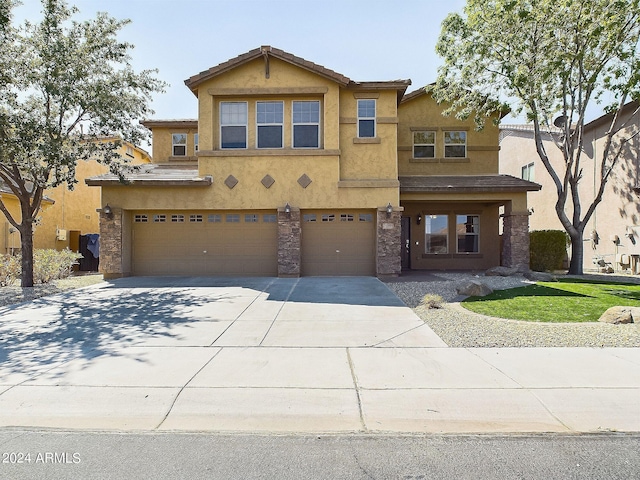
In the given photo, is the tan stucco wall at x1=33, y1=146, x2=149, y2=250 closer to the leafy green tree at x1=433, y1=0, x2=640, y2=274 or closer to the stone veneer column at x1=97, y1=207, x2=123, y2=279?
the stone veneer column at x1=97, y1=207, x2=123, y2=279

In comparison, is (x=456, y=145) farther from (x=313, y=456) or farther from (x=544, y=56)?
(x=313, y=456)

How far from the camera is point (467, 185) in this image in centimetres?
1609

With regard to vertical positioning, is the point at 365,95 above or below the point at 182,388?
above

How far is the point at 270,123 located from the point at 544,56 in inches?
378

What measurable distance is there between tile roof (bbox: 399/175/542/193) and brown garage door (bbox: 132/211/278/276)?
18.1ft

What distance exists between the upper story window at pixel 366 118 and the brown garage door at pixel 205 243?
14.7 feet

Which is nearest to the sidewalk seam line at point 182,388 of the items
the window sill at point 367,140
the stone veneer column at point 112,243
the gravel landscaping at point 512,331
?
the gravel landscaping at point 512,331

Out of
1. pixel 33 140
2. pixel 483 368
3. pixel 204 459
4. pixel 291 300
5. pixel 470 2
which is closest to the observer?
pixel 204 459

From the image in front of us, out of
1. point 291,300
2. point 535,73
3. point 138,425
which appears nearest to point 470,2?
point 535,73

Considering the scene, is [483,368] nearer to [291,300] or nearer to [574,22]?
[291,300]

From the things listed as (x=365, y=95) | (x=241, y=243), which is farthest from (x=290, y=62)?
(x=241, y=243)

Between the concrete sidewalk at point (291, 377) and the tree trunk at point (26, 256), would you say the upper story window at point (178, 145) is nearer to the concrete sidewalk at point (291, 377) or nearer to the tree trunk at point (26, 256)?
the tree trunk at point (26, 256)

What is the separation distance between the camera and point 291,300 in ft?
35.8

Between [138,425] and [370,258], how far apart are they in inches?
477
